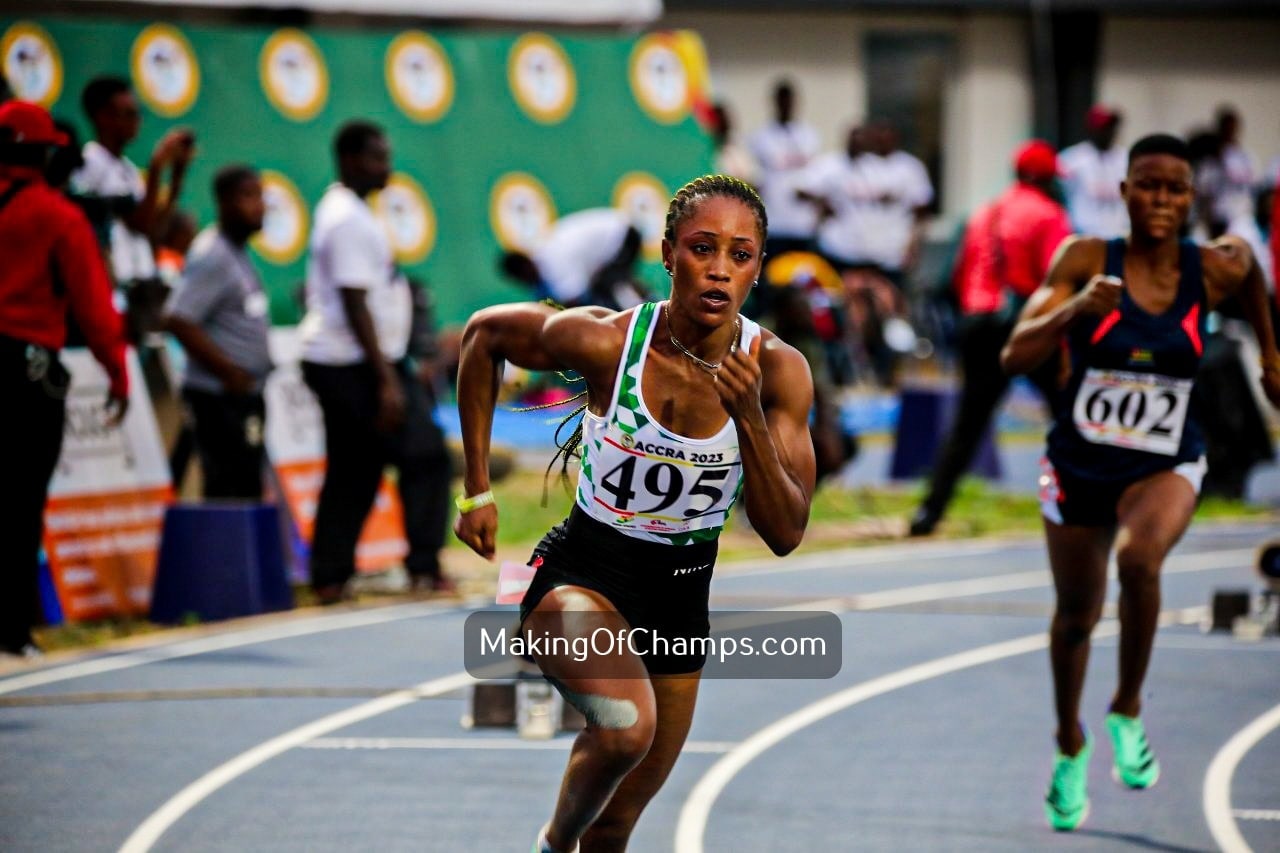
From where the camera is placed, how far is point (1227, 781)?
7.16 m

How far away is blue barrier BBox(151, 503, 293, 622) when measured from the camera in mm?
9859

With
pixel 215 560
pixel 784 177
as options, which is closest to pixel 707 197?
pixel 215 560

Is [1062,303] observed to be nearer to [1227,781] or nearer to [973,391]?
[1227,781]

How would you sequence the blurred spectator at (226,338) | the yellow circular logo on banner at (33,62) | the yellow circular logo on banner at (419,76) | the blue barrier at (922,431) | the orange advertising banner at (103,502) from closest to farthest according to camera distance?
the orange advertising banner at (103,502), the blurred spectator at (226,338), the yellow circular logo on banner at (33,62), the blue barrier at (922,431), the yellow circular logo on banner at (419,76)

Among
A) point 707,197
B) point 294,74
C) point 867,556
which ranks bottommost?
point 867,556

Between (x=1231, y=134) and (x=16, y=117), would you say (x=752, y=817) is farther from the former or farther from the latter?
(x=1231, y=134)

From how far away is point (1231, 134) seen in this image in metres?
21.9

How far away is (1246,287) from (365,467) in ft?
17.3

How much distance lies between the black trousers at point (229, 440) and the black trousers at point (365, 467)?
36 cm

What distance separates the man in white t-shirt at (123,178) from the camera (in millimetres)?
10641

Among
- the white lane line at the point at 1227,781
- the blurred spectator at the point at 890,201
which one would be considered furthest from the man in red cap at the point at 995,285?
the blurred spectator at the point at 890,201

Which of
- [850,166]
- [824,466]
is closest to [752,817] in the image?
[824,466]

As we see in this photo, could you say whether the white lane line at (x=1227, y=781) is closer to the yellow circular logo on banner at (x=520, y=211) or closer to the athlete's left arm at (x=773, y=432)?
the athlete's left arm at (x=773, y=432)

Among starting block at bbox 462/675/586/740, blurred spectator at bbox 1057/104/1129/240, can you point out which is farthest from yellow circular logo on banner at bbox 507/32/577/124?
starting block at bbox 462/675/586/740
